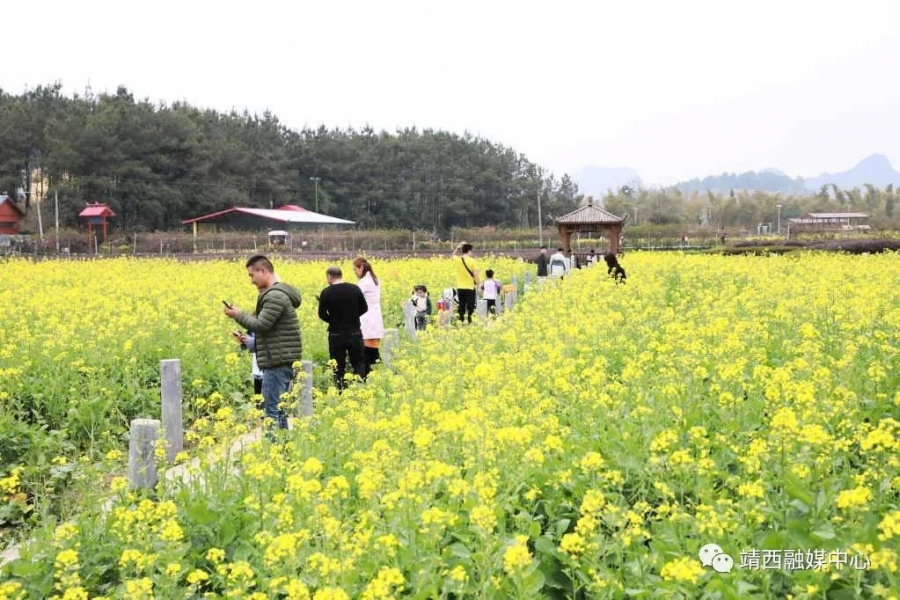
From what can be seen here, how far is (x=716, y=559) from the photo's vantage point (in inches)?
130

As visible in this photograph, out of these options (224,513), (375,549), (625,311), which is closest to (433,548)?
(375,549)

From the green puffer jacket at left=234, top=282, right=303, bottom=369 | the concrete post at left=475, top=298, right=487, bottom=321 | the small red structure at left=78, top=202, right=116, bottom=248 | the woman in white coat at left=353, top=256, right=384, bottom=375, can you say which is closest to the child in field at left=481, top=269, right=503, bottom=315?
the concrete post at left=475, top=298, right=487, bottom=321

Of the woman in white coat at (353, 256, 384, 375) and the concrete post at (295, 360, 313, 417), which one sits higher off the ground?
the woman in white coat at (353, 256, 384, 375)

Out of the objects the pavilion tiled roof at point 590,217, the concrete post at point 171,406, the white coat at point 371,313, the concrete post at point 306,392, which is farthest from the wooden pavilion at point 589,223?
the concrete post at point 171,406

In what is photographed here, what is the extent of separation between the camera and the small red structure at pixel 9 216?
51.7 metres

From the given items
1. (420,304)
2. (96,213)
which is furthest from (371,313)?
(96,213)

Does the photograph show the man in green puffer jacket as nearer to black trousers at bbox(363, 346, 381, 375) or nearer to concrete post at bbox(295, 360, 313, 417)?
concrete post at bbox(295, 360, 313, 417)

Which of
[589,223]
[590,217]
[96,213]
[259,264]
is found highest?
[96,213]

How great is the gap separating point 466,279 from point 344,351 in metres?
5.37

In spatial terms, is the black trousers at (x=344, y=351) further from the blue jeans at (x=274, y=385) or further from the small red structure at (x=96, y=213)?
the small red structure at (x=96, y=213)

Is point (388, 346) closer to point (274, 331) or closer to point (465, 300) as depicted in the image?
point (274, 331)

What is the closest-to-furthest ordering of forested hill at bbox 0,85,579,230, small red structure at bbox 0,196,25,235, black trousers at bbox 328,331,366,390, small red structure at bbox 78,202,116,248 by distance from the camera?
1. black trousers at bbox 328,331,366,390
2. small red structure at bbox 78,202,116,248
3. small red structure at bbox 0,196,25,235
4. forested hill at bbox 0,85,579,230

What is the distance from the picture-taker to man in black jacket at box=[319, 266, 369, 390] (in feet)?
28.0

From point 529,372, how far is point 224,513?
10.7 ft
